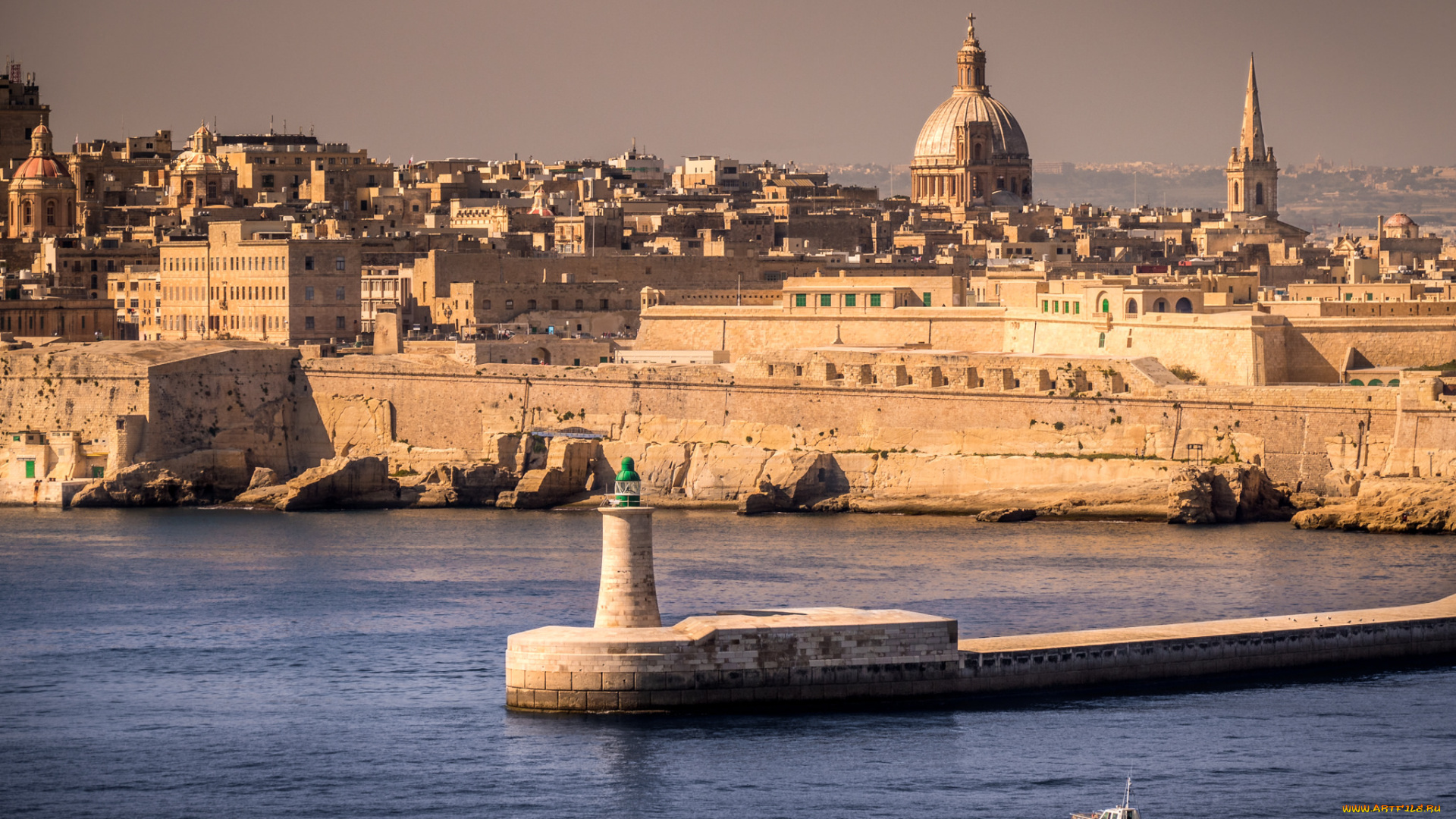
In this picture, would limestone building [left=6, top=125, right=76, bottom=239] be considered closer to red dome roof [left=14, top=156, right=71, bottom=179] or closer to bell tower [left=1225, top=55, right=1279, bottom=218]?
red dome roof [left=14, top=156, right=71, bottom=179]

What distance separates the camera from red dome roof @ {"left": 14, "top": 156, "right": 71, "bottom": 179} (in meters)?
85.6

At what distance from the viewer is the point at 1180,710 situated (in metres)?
34.7

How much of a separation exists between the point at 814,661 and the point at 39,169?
56783 millimetres

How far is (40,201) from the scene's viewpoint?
280 feet

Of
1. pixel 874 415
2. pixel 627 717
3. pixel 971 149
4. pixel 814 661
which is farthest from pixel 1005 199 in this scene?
pixel 627 717

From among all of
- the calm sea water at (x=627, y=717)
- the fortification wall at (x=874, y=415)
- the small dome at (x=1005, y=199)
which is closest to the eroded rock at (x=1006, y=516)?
the calm sea water at (x=627, y=717)

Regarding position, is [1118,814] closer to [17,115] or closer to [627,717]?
[627,717]

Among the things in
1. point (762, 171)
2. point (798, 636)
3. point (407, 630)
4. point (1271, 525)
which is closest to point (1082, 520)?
point (1271, 525)

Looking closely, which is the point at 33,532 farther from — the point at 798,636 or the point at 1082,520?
the point at 798,636

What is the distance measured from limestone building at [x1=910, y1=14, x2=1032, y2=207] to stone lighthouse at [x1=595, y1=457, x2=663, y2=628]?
282ft

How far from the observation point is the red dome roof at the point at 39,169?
3369 inches

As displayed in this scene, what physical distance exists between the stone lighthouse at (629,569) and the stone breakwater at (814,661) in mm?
190

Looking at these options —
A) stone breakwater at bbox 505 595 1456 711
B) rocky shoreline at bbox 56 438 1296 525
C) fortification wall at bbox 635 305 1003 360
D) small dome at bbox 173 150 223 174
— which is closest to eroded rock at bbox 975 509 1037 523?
rocky shoreline at bbox 56 438 1296 525

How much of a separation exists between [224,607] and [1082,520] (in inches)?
666
